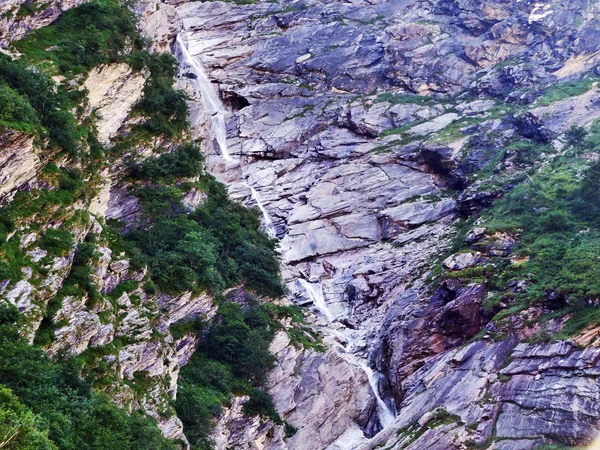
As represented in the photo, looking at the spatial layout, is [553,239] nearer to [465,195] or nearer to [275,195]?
[465,195]

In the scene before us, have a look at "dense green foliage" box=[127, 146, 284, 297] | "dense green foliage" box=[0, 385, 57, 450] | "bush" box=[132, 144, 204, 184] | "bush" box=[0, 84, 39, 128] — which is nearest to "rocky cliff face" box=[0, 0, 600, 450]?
"bush" box=[0, 84, 39, 128]

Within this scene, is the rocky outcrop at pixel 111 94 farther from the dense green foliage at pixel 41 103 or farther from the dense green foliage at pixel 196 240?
the dense green foliage at pixel 41 103

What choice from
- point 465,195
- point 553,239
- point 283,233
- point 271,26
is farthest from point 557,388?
point 271,26

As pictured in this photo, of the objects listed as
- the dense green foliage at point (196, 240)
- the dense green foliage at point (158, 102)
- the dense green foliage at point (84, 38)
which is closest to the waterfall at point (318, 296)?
the dense green foliage at point (196, 240)

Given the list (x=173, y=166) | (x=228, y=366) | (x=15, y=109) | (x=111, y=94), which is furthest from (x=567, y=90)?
(x=15, y=109)

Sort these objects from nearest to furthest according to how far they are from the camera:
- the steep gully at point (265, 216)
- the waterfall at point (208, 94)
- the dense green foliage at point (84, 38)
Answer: the dense green foliage at point (84, 38)
the steep gully at point (265, 216)
the waterfall at point (208, 94)

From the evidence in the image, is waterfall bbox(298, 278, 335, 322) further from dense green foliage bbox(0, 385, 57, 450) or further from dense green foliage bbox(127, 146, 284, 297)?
dense green foliage bbox(0, 385, 57, 450)
